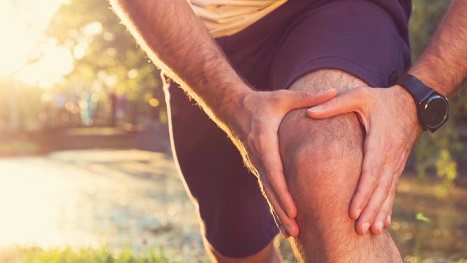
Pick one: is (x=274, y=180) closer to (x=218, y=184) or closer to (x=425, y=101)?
(x=425, y=101)

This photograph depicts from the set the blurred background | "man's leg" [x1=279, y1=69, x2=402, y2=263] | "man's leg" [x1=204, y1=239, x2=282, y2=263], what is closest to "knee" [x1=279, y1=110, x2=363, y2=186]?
"man's leg" [x1=279, y1=69, x2=402, y2=263]

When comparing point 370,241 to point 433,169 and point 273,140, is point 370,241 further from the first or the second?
point 433,169

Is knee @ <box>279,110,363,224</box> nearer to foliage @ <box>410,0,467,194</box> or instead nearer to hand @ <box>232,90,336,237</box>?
hand @ <box>232,90,336,237</box>

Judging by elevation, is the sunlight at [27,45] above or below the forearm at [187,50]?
below

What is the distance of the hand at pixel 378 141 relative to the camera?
3.73 feet

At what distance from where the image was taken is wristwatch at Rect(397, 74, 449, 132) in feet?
4.36

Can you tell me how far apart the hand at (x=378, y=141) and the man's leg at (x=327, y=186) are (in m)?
0.01

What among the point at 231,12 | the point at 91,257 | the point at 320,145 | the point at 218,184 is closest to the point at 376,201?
the point at 320,145

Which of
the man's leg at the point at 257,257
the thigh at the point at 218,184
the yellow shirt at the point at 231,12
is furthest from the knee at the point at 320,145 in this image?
the man's leg at the point at 257,257

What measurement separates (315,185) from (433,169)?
14950mm

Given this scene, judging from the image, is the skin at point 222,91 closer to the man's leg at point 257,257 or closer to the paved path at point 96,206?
the man's leg at point 257,257

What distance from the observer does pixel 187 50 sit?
57.1 inches

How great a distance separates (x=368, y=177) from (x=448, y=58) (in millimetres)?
400

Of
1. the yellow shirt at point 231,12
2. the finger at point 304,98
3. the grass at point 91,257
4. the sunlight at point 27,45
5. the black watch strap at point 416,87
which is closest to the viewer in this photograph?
→ the finger at point 304,98
